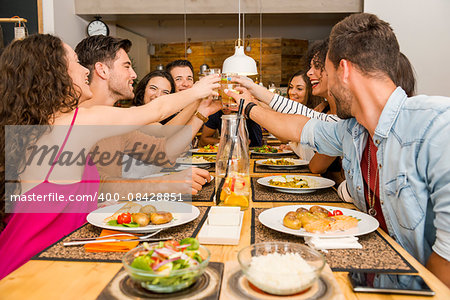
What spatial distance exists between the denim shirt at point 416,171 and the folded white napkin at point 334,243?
27cm

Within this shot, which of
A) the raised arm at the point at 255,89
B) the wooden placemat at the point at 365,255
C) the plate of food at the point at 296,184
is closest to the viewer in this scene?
the wooden placemat at the point at 365,255

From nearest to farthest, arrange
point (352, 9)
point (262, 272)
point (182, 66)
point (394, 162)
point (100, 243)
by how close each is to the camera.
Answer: point (262, 272) → point (100, 243) → point (394, 162) → point (182, 66) → point (352, 9)

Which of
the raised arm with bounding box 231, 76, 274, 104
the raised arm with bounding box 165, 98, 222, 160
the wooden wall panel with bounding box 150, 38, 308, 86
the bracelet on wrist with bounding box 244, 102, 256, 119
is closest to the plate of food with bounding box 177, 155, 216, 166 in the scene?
the raised arm with bounding box 165, 98, 222, 160

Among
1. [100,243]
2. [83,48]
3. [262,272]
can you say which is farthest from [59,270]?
[83,48]

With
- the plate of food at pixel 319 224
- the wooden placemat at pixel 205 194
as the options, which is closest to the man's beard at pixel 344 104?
the plate of food at pixel 319 224

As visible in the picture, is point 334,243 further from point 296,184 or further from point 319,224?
point 296,184

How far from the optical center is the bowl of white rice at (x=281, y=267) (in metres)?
0.73

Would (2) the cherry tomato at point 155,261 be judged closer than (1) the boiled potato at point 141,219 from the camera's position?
Yes

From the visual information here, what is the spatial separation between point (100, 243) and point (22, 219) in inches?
20.0

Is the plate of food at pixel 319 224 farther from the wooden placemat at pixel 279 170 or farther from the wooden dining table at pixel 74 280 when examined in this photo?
the wooden placemat at pixel 279 170

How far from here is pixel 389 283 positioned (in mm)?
813

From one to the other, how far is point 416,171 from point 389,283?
548mm

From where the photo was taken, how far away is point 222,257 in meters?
0.99

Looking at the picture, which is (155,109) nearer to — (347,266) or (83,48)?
(83,48)
